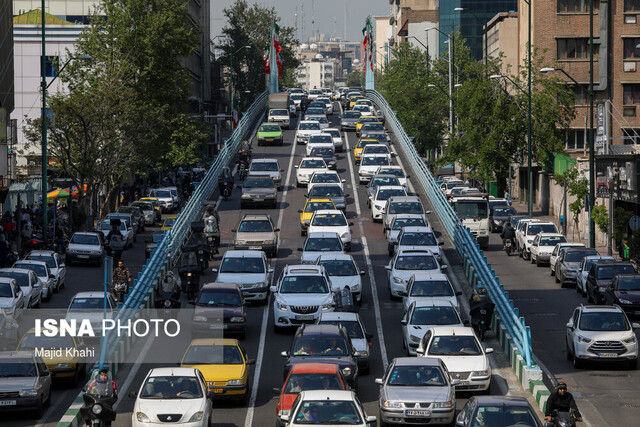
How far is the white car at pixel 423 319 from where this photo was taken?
28.4 metres

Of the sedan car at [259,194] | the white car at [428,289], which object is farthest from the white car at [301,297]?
the sedan car at [259,194]

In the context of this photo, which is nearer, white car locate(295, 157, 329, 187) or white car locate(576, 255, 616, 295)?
white car locate(576, 255, 616, 295)

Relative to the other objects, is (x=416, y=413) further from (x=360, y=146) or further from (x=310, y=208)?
(x=360, y=146)

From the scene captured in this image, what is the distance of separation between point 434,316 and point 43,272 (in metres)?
16.0

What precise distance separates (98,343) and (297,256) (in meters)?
14.7

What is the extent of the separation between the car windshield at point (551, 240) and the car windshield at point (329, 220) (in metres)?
8.43

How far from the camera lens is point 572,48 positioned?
267ft

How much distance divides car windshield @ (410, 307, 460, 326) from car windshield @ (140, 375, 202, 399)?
8.41m

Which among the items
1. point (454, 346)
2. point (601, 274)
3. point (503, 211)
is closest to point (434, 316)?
point (454, 346)

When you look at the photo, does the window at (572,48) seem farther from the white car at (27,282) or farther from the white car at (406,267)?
the white car at (27,282)

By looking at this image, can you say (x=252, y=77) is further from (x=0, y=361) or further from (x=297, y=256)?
(x=0, y=361)

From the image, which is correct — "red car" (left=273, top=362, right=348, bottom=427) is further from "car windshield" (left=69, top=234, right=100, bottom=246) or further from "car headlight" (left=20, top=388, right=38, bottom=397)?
"car windshield" (left=69, top=234, right=100, bottom=246)

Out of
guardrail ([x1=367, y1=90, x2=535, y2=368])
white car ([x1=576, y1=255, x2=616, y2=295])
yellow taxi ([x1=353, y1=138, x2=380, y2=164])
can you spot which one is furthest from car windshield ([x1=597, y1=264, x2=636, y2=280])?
yellow taxi ([x1=353, y1=138, x2=380, y2=164])

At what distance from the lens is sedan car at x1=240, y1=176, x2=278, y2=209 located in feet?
184
